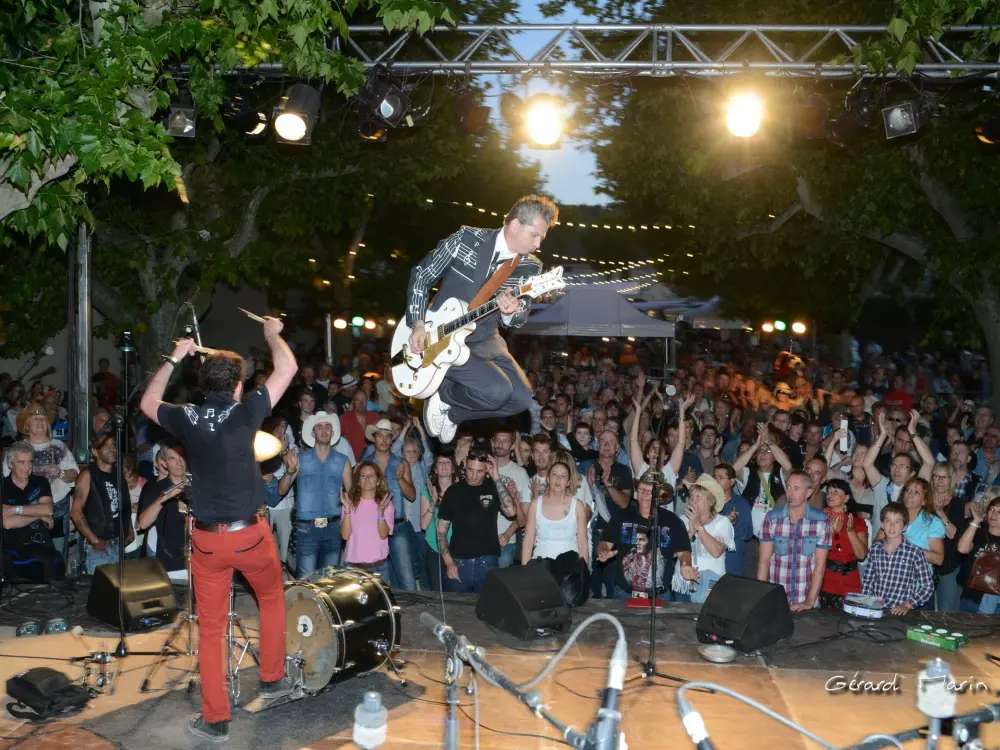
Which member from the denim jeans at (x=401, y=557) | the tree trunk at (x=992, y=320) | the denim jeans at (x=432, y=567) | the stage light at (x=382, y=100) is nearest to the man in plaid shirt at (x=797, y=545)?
the denim jeans at (x=432, y=567)

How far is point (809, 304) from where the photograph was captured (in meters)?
20.6

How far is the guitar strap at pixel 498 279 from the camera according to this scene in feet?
17.6

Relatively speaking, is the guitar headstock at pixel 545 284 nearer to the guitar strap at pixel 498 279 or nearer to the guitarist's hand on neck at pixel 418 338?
the guitar strap at pixel 498 279

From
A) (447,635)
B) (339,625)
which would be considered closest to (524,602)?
(339,625)

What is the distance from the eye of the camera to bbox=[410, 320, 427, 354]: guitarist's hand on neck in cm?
550

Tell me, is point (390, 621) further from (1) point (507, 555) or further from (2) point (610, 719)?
(2) point (610, 719)

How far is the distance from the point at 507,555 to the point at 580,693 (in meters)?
2.45

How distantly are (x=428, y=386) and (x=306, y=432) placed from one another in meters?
4.39

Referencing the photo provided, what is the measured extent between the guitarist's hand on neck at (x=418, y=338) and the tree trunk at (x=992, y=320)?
9.50m

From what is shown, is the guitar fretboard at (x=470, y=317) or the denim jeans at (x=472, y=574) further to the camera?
the denim jeans at (x=472, y=574)

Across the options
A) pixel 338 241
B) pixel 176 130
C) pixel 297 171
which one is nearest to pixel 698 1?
pixel 297 171

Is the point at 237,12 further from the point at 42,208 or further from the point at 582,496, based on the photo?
the point at 582,496

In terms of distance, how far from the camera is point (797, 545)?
732 centimetres

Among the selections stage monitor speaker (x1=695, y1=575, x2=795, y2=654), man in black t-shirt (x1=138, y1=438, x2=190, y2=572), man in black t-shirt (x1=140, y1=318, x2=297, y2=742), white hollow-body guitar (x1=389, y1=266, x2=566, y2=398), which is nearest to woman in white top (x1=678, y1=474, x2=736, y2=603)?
stage monitor speaker (x1=695, y1=575, x2=795, y2=654)
